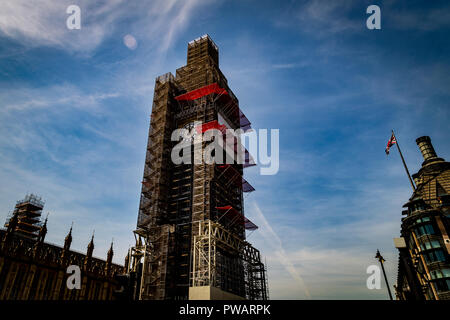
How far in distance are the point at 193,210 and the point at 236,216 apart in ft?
30.5

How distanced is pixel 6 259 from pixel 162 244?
2292cm

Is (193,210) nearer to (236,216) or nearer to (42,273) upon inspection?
(236,216)

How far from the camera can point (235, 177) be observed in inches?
2320

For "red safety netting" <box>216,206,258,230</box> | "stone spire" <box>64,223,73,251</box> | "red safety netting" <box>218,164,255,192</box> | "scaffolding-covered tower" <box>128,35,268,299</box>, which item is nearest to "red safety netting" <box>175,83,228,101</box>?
"scaffolding-covered tower" <box>128,35,268,299</box>

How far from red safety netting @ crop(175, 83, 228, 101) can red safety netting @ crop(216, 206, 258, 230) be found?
25.5 metres

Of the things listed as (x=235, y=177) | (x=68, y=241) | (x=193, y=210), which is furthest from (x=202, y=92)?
(x=68, y=241)

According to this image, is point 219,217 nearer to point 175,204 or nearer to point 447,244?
point 175,204

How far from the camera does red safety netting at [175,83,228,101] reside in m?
58.8

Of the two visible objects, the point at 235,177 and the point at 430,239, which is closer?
the point at 430,239

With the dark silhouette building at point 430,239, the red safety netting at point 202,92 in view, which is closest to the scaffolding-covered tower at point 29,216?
the red safety netting at point 202,92

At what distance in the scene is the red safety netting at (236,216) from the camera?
5040 centimetres

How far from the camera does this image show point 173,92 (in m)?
65.6

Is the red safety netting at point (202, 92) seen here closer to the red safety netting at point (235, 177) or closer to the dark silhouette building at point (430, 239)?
the red safety netting at point (235, 177)
